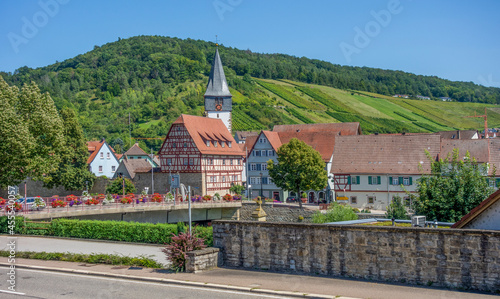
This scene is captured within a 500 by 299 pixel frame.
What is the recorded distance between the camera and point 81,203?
4125cm

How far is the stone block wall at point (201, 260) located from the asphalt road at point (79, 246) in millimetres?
4949

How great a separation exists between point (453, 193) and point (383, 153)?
1310 inches

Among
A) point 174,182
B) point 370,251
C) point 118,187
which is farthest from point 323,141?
point 370,251

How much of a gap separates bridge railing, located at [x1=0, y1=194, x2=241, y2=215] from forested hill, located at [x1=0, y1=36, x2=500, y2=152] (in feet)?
240

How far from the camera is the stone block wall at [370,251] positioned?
1437 centimetres

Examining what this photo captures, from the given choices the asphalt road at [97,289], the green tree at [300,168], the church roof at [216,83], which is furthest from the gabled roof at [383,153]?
the asphalt road at [97,289]

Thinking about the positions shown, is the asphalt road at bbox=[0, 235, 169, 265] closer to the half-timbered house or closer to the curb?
the curb

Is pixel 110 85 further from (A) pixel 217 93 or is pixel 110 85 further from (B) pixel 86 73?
(A) pixel 217 93

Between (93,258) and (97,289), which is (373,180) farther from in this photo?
(97,289)

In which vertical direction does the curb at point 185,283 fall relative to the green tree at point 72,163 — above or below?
below

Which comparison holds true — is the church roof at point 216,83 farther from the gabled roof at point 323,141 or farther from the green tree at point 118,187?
the green tree at point 118,187

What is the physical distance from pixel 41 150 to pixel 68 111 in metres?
24.0

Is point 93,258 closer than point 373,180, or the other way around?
point 93,258

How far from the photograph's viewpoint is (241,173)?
234ft
